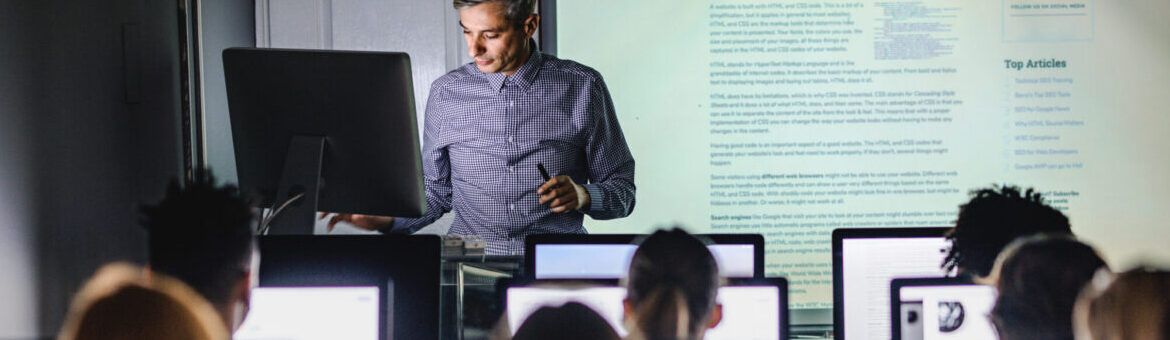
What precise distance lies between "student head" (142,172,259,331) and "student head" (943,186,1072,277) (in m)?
1.32

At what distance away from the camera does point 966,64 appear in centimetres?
411

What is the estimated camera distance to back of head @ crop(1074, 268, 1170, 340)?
→ 1.21 meters

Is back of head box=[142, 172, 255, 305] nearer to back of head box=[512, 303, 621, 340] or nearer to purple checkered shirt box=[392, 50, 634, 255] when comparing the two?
back of head box=[512, 303, 621, 340]

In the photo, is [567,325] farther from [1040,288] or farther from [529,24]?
[529,24]

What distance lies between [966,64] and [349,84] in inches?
110

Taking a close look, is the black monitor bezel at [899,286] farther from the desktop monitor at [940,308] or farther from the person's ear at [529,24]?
the person's ear at [529,24]

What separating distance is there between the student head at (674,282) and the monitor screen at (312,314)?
448 millimetres

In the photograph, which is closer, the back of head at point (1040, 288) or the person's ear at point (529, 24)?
the back of head at point (1040, 288)

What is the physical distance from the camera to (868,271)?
2244mm

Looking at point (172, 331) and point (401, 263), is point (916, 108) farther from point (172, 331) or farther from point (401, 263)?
point (172, 331)

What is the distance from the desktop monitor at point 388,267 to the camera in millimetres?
1820

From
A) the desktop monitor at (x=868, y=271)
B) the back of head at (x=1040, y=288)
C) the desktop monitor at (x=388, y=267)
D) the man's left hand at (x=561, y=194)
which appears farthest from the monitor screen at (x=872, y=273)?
the desktop monitor at (x=388, y=267)

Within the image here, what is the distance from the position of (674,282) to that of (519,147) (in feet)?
5.50

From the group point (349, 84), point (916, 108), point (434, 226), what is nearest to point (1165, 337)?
point (349, 84)
